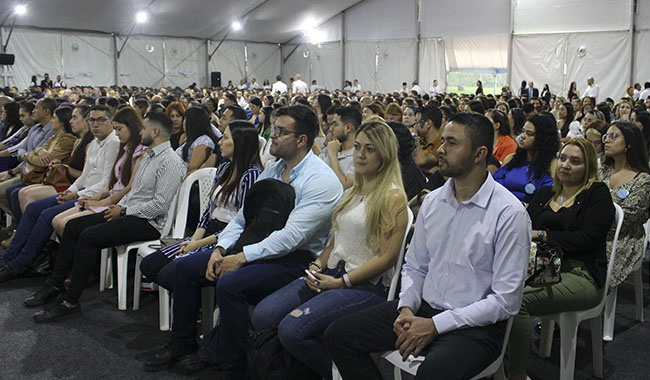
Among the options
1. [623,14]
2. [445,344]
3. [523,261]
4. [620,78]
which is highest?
[623,14]

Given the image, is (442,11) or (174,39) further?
(174,39)

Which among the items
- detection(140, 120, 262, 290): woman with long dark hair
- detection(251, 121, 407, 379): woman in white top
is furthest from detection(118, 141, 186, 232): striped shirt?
detection(251, 121, 407, 379): woman in white top

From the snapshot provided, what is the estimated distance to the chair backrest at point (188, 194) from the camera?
3637 millimetres

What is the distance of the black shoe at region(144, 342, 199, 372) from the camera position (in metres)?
2.89

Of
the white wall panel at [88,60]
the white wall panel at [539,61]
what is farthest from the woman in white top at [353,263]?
the white wall panel at [88,60]

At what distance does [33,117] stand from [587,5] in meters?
16.7

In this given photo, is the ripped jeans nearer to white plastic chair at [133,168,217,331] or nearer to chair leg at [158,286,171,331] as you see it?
chair leg at [158,286,171,331]

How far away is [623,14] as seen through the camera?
55.9ft

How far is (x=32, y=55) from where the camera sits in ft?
61.9

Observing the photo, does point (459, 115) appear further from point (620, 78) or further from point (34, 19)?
point (34, 19)

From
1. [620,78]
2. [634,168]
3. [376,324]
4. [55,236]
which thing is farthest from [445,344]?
[620,78]

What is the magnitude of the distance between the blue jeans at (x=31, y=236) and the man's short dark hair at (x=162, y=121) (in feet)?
3.44

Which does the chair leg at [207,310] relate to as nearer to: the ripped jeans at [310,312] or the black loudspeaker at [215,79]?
the ripped jeans at [310,312]

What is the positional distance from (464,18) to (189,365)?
1959 centimetres
